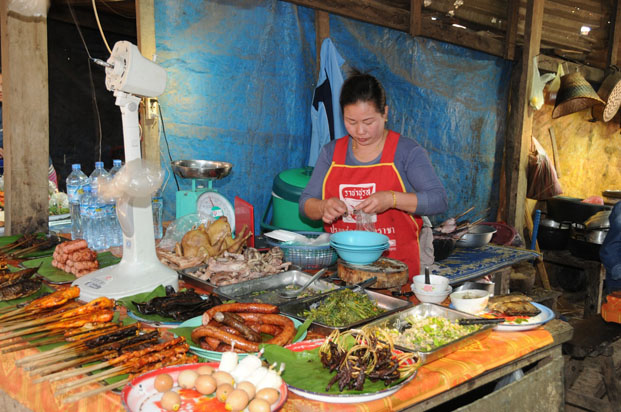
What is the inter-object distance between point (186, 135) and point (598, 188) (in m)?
9.92

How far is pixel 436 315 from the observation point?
214 cm

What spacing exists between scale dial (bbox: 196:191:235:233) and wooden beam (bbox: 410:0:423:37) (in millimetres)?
4137

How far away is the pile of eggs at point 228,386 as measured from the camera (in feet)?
4.31

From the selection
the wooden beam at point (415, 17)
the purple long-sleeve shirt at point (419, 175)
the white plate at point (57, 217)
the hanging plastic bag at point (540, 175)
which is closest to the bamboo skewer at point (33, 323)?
the purple long-sleeve shirt at point (419, 175)

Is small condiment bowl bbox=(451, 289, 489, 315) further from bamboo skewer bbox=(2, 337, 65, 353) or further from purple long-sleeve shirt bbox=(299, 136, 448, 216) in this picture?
bamboo skewer bbox=(2, 337, 65, 353)

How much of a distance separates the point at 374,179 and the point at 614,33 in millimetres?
8732

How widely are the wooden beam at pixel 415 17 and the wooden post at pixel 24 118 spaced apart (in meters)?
4.53

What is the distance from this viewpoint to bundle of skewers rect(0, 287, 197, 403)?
1550mm

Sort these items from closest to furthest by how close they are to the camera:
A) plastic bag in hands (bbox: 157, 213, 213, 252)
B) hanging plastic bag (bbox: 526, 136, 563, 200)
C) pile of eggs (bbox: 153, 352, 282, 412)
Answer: pile of eggs (bbox: 153, 352, 282, 412) → plastic bag in hands (bbox: 157, 213, 213, 252) → hanging plastic bag (bbox: 526, 136, 563, 200)

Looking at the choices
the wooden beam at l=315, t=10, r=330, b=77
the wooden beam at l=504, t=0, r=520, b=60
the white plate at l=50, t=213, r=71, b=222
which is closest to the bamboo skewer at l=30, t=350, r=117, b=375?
the white plate at l=50, t=213, r=71, b=222

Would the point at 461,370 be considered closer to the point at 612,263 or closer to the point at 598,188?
the point at 612,263

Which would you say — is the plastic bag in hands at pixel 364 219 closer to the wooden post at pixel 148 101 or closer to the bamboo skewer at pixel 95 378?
the bamboo skewer at pixel 95 378

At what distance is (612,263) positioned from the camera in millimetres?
5156

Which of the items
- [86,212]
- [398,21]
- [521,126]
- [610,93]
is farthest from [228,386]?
[610,93]
